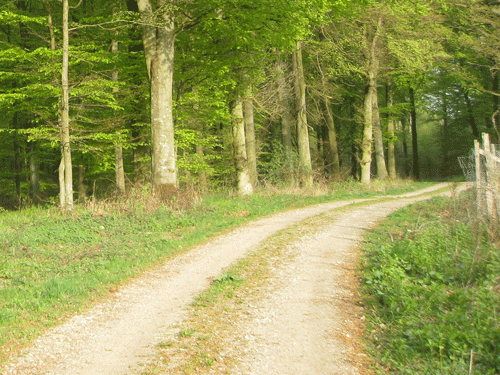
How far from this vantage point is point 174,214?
12727mm


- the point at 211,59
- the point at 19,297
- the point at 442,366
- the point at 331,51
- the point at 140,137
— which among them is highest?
the point at 331,51

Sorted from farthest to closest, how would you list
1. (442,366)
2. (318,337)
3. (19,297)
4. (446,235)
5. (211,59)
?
(211,59) → (446,235) → (19,297) → (318,337) → (442,366)

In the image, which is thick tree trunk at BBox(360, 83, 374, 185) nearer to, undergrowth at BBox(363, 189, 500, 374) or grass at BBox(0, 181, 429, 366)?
grass at BBox(0, 181, 429, 366)

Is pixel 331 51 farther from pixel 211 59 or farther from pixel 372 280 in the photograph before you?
pixel 372 280

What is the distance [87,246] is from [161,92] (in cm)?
578

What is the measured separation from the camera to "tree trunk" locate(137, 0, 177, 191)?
13.8m

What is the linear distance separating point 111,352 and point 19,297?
262 centimetres

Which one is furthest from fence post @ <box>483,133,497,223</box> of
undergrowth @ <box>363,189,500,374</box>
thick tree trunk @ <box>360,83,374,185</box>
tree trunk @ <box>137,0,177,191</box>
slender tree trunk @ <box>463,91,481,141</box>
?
slender tree trunk @ <box>463,91,481,141</box>

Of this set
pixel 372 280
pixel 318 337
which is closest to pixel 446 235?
pixel 372 280

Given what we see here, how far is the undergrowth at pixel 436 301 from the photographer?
15.6 feet

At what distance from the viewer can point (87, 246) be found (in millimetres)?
9969

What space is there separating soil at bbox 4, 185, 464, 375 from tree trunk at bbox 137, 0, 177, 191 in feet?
16.9

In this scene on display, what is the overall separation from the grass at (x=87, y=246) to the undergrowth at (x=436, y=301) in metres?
4.14

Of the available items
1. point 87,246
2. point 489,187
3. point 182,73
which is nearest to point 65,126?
point 87,246
